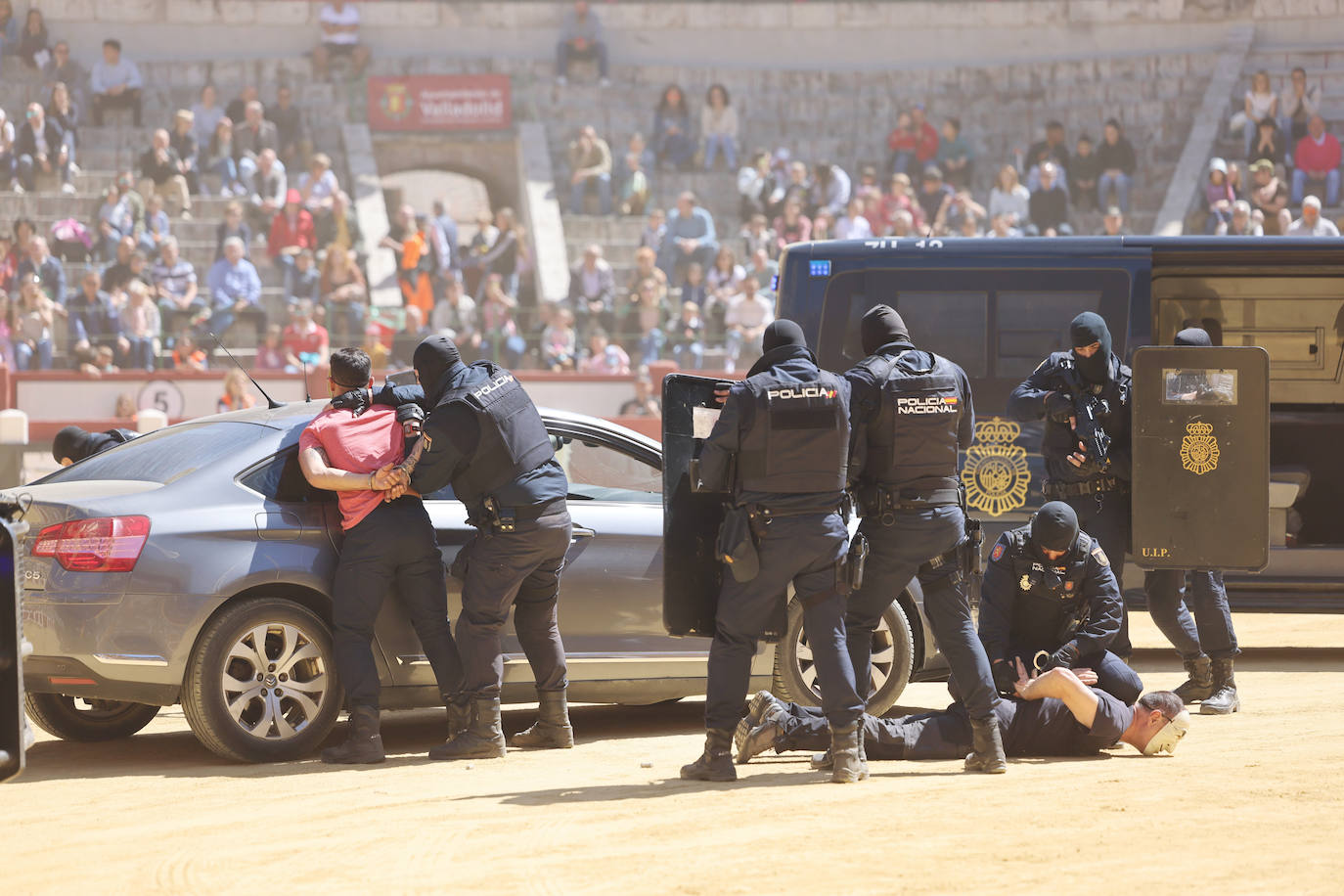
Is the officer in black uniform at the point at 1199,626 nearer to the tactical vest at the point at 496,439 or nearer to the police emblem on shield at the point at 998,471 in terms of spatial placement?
the police emblem on shield at the point at 998,471

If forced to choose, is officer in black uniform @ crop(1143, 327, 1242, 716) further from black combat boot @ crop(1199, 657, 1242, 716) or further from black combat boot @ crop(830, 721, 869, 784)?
black combat boot @ crop(830, 721, 869, 784)

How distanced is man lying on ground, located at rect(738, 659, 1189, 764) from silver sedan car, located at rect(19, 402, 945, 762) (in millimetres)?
1028

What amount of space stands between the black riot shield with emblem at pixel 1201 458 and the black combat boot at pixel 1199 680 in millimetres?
469

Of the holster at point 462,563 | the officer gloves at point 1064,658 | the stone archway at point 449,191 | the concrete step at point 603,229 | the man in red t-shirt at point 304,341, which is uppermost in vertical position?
the stone archway at point 449,191

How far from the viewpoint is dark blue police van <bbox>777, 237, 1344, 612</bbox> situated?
10539 millimetres

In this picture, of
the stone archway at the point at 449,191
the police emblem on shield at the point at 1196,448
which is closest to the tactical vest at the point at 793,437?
the police emblem on shield at the point at 1196,448

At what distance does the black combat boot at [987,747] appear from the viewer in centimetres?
680

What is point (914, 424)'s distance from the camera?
22.2 feet

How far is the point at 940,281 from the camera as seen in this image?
1085 cm

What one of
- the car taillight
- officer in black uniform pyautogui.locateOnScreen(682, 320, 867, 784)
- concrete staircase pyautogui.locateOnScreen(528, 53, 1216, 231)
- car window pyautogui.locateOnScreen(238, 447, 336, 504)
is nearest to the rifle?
officer in black uniform pyautogui.locateOnScreen(682, 320, 867, 784)

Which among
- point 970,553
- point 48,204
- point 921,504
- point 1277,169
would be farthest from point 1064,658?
point 48,204

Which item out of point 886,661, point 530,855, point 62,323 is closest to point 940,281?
point 886,661

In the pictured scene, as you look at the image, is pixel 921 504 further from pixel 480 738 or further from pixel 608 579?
pixel 480 738

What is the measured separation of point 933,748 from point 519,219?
76.6ft
